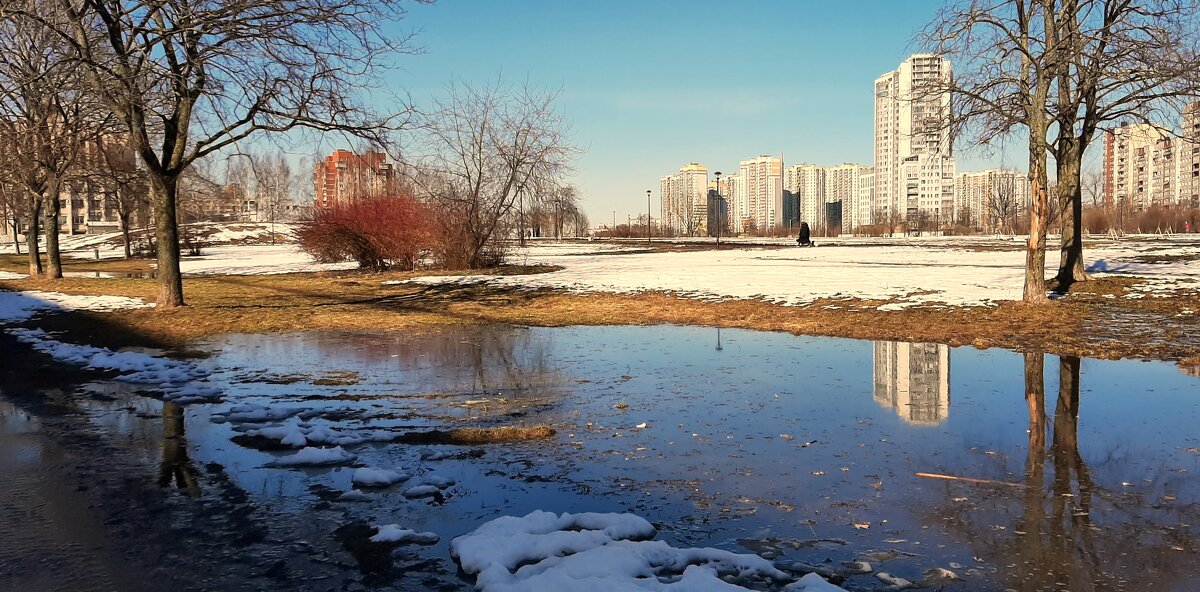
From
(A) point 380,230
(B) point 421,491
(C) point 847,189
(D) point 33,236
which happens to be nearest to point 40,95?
(B) point 421,491

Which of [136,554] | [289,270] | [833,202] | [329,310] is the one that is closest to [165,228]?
[329,310]

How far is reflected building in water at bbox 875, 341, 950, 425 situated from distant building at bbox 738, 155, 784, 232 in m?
168

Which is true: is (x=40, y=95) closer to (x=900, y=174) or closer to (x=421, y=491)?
(x=421, y=491)

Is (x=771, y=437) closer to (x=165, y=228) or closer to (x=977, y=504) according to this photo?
(x=977, y=504)

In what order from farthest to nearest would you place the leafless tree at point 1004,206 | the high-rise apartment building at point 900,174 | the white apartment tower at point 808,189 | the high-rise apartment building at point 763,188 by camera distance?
the high-rise apartment building at point 763,188
the white apartment tower at point 808,189
the high-rise apartment building at point 900,174
the leafless tree at point 1004,206

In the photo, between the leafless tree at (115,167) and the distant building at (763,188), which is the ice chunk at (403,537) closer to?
the leafless tree at (115,167)

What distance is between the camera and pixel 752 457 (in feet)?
19.1

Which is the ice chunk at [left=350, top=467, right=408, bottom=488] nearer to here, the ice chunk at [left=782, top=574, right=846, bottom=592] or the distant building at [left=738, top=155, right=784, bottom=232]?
the ice chunk at [left=782, top=574, right=846, bottom=592]

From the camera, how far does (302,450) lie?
6.04 m

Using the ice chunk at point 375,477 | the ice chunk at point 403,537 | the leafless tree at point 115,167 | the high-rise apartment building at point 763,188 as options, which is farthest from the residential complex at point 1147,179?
the ice chunk at point 403,537

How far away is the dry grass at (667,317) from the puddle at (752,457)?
1661 mm

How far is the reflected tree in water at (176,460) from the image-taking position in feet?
17.4

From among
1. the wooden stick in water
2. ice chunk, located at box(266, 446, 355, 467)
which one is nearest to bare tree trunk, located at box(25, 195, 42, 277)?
ice chunk, located at box(266, 446, 355, 467)

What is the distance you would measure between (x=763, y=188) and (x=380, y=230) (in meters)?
161
